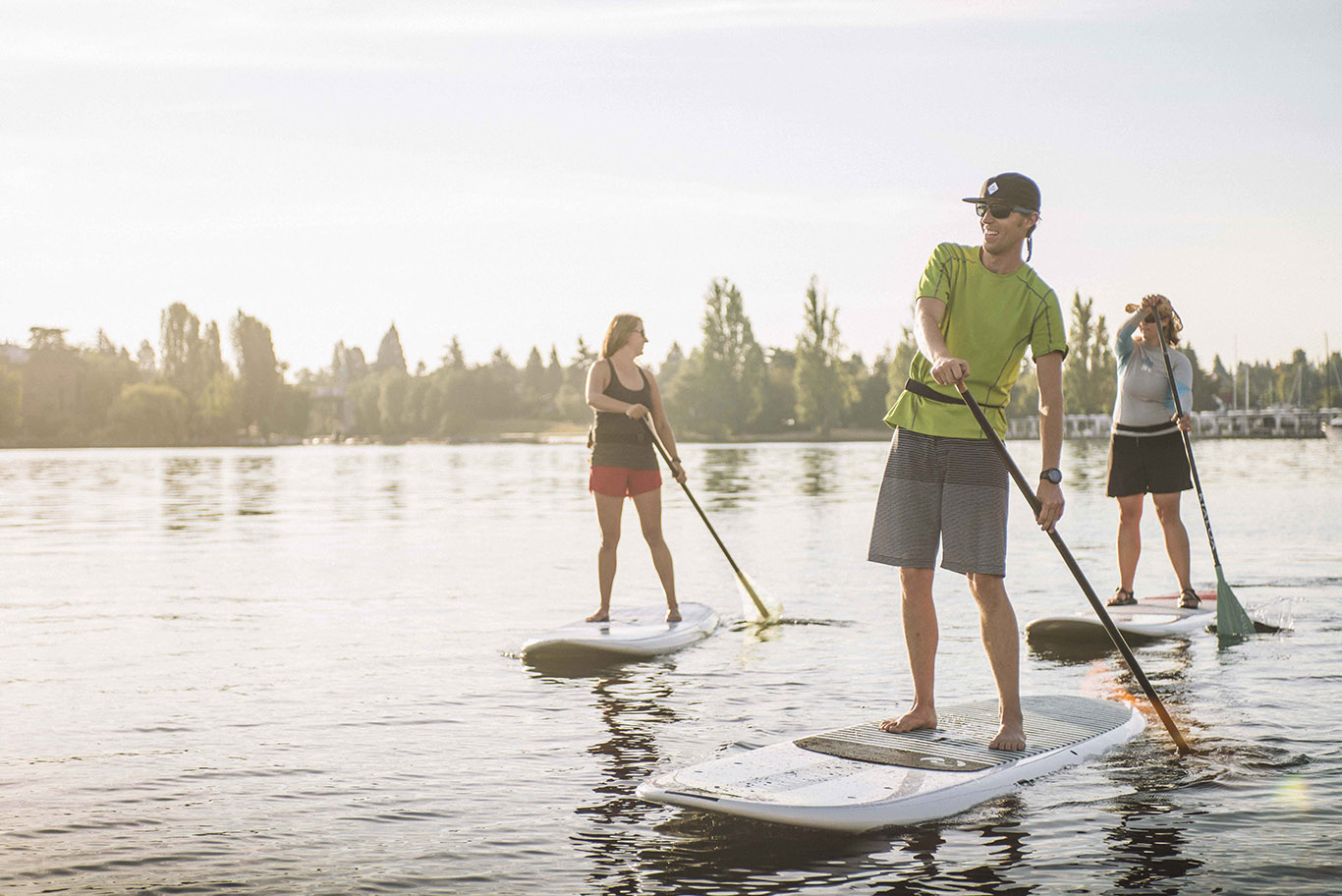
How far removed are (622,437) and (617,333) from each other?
697mm

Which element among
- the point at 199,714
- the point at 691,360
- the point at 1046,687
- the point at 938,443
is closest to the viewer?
the point at 938,443

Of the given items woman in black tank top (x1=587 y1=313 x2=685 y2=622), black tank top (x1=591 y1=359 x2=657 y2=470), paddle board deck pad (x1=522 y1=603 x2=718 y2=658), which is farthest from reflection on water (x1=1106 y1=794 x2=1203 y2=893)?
black tank top (x1=591 y1=359 x2=657 y2=470)

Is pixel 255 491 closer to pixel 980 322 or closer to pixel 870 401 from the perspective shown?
pixel 980 322

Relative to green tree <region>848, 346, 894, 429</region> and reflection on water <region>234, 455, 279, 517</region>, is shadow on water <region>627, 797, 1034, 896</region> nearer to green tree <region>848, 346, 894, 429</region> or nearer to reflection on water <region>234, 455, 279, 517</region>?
reflection on water <region>234, 455, 279, 517</region>

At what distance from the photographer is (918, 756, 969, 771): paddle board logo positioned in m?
5.14

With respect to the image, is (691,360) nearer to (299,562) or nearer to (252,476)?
(252,476)

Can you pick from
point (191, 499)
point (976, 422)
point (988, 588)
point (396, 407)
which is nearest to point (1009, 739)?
point (988, 588)

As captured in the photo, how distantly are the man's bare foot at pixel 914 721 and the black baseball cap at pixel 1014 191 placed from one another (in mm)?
2157

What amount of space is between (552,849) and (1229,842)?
7.51ft

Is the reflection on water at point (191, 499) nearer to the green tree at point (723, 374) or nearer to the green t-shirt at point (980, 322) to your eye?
the green t-shirt at point (980, 322)

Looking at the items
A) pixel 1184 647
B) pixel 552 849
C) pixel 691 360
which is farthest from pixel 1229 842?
pixel 691 360

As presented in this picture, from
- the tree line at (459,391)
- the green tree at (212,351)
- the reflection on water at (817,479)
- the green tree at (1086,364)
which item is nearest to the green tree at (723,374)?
the tree line at (459,391)

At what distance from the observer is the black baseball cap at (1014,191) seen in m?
5.36

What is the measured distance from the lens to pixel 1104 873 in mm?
4250
